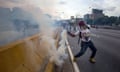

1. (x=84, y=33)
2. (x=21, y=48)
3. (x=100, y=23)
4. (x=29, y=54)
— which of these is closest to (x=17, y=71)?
(x=21, y=48)

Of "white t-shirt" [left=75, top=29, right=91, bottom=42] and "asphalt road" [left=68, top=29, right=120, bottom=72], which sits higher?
"white t-shirt" [left=75, top=29, right=91, bottom=42]

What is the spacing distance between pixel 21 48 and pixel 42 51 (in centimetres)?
362

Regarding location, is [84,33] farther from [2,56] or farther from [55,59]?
[2,56]

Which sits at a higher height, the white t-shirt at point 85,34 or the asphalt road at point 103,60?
the white t-shirt at point 85,34

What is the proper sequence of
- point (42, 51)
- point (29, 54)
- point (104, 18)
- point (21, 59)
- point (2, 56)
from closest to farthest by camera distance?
point (2, 56) < point (21, 59) < point (29, 54) < point (42, 51) < point (104, 18)

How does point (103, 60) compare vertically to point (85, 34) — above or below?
below

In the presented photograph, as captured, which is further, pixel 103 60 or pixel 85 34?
pixel 103 60

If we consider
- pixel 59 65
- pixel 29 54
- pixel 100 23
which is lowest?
pixel 100 23

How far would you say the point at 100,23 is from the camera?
106 meters

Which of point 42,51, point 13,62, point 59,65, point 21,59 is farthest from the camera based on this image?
point 42,51

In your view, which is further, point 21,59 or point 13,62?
point 21,59

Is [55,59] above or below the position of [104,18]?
above

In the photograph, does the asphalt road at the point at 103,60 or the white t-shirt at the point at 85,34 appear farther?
the white t-shirt at the point at 85,34

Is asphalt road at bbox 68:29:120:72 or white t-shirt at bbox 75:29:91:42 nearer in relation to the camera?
asphalt road at bbox 68:29:120:72
